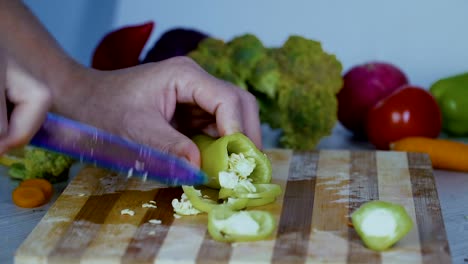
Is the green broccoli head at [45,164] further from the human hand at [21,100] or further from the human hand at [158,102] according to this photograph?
the human hand at [21,100]

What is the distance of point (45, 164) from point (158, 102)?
32 cm

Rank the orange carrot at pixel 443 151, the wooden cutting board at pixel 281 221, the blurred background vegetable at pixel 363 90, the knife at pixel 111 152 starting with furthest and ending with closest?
the blurred background vegetable at pixel 363 90 → the orange carrot at pixel 443 151 → the knife at pixel 111 152 → the wooden cutting board at pixel 281 221

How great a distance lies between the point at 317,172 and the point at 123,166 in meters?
0.46

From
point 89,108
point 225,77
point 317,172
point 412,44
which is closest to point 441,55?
point 412,44

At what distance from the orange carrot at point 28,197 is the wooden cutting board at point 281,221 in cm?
9

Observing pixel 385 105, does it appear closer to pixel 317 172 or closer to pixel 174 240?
pixel 317 172

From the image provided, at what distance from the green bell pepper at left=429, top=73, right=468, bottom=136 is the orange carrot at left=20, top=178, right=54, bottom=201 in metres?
1.18

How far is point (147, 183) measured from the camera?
1747mm

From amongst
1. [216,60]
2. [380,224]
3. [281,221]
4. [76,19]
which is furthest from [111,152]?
[76,19]

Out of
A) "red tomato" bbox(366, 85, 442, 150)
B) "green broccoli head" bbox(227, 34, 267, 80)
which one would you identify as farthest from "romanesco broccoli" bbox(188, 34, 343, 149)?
"red tomato" bbox(366, 85, 442, 150)

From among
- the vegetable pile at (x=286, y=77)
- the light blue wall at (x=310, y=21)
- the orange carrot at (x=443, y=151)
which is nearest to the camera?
the orange carrot at (x=443, y=151)

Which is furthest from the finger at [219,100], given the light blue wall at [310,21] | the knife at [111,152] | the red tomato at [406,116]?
the light blue wall at [310,21]

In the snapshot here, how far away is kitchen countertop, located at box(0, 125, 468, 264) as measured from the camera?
159 cm

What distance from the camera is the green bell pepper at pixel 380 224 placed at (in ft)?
4.46
